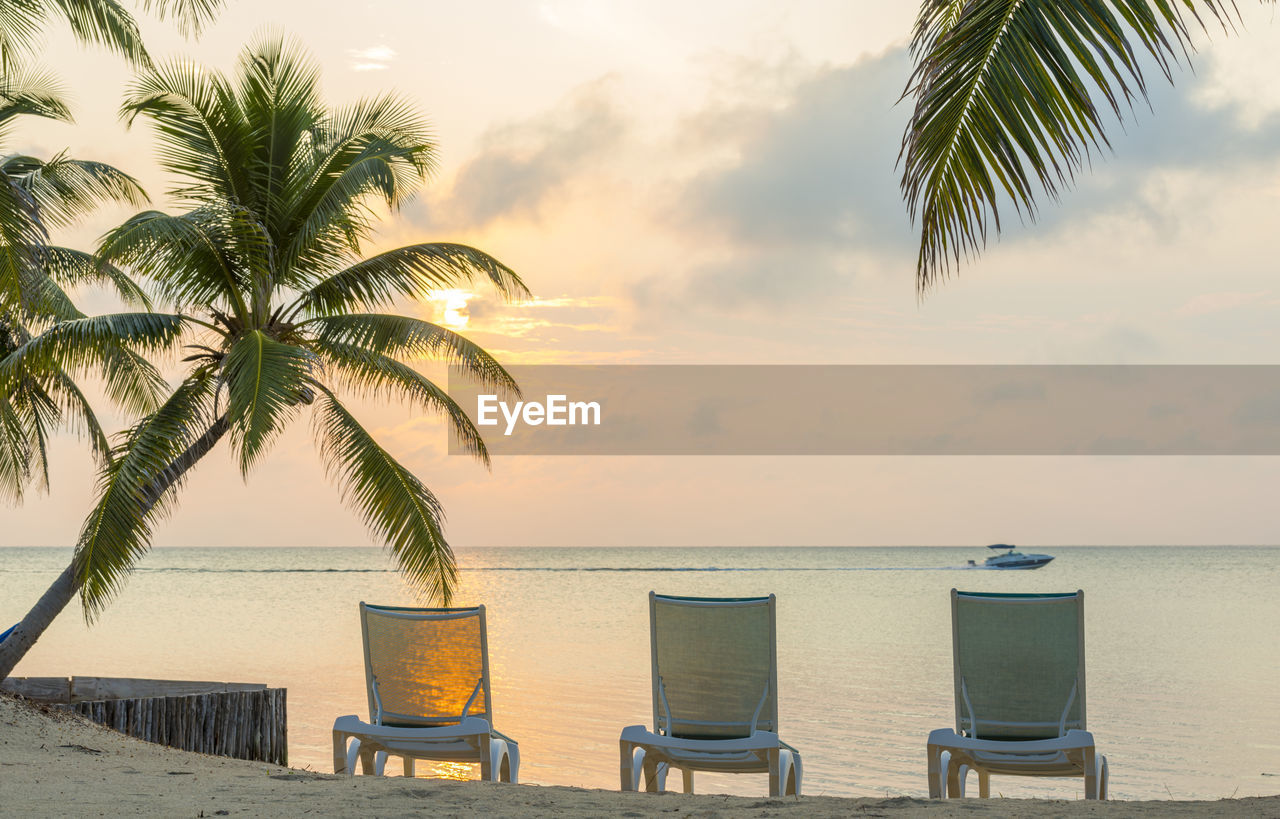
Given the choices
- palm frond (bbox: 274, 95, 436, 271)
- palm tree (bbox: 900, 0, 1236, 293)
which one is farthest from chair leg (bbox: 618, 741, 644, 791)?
palm frond (bbox: 274, 95, 436, 271)

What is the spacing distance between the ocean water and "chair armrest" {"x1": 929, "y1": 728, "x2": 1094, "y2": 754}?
439 cm

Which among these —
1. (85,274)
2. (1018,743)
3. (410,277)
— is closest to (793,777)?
(1018,743)

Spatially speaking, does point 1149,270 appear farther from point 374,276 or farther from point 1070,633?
point 1070,633

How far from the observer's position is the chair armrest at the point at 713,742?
14.0 ft

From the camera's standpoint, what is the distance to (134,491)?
714 cm

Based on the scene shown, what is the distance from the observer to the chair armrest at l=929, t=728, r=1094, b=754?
418 cm

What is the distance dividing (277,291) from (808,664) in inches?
446

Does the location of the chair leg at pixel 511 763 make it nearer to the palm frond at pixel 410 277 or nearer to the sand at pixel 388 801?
the sand at pixel 388 801

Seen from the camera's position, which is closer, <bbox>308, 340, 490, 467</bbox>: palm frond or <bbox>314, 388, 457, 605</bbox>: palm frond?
<bbox>314, 388, 457, 605</bbox>: palm frond

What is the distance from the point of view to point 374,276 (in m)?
8.79

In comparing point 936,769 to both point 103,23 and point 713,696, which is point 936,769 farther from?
point 103,23

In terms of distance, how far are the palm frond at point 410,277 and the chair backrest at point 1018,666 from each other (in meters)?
5.32

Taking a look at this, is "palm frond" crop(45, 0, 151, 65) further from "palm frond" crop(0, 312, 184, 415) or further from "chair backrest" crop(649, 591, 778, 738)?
"chair backrest" crop(649, 591, 778, 738)

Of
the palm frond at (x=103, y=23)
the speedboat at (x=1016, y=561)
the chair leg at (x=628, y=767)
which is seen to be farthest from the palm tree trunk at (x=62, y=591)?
the speedboat at (x=1016, y=561)
